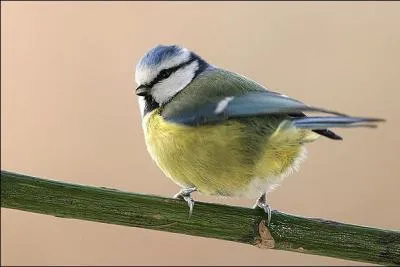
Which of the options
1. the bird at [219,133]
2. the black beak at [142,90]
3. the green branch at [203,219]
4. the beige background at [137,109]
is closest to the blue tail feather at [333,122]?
the bird at [219,133]

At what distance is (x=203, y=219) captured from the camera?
0.75 m

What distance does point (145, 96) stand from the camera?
0.96m

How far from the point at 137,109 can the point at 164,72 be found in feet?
2.69

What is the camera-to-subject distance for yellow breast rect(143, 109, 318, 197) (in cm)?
87

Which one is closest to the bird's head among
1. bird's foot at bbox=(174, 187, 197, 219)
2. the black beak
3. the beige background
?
the black beak

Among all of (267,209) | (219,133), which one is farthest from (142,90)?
(267,209)

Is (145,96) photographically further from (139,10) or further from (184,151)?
(139,10)

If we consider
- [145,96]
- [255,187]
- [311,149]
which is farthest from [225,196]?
[311,149]

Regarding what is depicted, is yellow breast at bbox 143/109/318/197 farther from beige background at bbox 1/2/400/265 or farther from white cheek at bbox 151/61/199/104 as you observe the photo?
beige background at bbox 1/2/400/265

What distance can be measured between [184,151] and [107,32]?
98 centimetres

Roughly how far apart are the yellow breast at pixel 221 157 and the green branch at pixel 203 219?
8 centimetres

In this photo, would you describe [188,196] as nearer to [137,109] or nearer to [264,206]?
[264,206]

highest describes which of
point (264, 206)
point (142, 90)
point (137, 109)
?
point (142, 90)

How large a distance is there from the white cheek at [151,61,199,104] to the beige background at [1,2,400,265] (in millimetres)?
734
